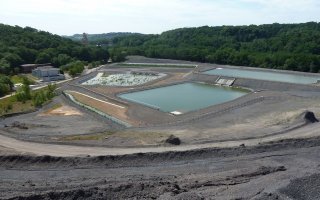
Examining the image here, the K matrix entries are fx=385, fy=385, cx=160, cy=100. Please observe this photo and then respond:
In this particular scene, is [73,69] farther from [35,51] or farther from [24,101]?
[24,101]

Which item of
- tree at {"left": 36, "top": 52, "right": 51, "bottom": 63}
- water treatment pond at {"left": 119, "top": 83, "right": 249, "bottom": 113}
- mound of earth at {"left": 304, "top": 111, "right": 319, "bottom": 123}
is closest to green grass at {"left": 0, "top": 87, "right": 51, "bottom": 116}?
water treatment pond at {"left": 119, "top": 83, "right": 249, "bottom": 113}

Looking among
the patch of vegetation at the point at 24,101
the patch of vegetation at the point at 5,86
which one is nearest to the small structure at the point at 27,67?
the patch of vegetation at the point at 5,86

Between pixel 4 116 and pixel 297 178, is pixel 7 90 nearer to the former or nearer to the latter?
pixel 4 116

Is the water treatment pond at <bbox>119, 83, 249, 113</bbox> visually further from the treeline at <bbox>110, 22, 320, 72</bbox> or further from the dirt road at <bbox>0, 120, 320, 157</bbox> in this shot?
the treeline at <bbox>110, 22, 320, 72</bbox>

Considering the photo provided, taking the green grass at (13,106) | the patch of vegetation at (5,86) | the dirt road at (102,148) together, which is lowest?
the dirt road at (102,148)

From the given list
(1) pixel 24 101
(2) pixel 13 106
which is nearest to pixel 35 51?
(1) pixel 24 101

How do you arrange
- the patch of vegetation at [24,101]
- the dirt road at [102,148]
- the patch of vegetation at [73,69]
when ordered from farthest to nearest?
the patch of vegetation at [73,69] → the patch of vegetation at [24,101] → the dirt road at [102,148]

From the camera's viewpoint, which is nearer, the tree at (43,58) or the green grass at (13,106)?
the green grass at (13,106)

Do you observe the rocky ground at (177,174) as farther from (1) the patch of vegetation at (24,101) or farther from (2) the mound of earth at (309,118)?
(1) the patch of vegetation at (24,101)
